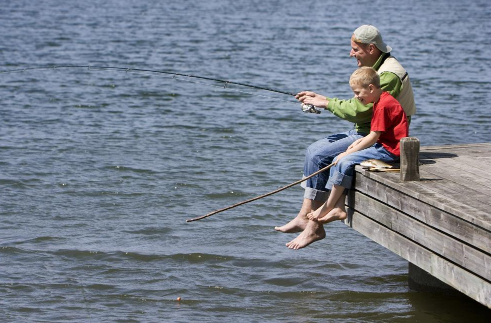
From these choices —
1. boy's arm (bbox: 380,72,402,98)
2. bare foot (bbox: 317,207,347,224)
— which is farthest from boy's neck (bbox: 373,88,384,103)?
bare foot (bbox: 317,207,347,224)

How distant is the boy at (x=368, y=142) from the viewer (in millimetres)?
5266

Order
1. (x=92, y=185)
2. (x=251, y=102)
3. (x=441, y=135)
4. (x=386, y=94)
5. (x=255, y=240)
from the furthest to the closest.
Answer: (x=251, y=102) < (x=441, y=135) < (x=92, y=185) < (x=255, y=240) < (x=386, y=94)

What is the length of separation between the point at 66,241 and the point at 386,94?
3.30m

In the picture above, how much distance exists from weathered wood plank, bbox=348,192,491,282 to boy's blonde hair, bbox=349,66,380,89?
0.70 meters

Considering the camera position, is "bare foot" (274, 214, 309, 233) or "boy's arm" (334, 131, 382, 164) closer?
"boy's arm" (334, 131, 382, 164)

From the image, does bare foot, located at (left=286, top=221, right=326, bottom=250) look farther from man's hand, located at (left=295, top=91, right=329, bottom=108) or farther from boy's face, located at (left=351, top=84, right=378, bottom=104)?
boy's face, located at (left=351, top=84, right=378, bottom=104)

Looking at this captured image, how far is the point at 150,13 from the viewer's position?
31766 millimetres

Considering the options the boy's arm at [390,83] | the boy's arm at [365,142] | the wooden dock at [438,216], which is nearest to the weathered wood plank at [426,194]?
the wooden dock at [438,216]

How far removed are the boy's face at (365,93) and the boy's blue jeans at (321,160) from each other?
41 cm

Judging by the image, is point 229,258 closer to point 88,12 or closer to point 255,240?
point 255,240

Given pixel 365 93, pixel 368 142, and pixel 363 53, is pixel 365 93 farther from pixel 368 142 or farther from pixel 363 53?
pixel 363 53

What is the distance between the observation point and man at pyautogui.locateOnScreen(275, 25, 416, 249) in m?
5.46

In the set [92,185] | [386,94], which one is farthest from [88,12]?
[386,94]

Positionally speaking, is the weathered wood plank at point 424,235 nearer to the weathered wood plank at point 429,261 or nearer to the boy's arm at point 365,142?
the weathered wood plank at point 429,261
